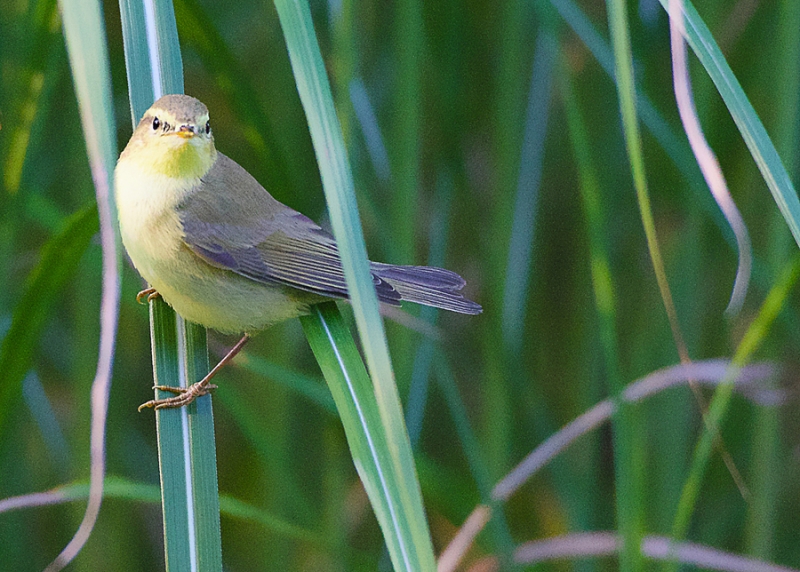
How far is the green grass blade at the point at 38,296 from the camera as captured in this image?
1325 mm

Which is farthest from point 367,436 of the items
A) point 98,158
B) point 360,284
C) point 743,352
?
point 743,352

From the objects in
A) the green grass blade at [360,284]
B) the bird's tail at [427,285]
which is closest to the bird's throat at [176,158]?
the bird's tail at [427,285]

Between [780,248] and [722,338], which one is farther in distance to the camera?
[722,338]

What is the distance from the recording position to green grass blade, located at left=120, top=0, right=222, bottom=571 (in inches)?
43.9

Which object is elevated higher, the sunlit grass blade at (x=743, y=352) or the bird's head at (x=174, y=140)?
the bird's head at (x=174, y=140)

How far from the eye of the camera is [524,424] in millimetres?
2689

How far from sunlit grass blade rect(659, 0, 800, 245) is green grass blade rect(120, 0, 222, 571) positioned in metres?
0.73

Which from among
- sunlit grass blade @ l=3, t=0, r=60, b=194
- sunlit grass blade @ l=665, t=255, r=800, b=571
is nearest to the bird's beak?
sunlit grass blade @ l=3, t=0, r=60, b=194

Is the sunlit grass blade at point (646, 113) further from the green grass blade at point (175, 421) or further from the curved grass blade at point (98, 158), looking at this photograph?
the curved grass blade at point (98, 158)

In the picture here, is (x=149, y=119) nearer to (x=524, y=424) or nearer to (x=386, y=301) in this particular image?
(x=386, y=301)

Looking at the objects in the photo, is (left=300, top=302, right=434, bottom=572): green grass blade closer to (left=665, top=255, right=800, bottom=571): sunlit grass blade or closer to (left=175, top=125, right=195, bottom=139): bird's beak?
(left=175, top=125, right=195, bottom=139): bird's beak

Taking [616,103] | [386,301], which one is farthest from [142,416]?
[616,103]

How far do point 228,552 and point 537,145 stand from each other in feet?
6.12

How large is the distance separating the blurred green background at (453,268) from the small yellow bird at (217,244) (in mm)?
105
